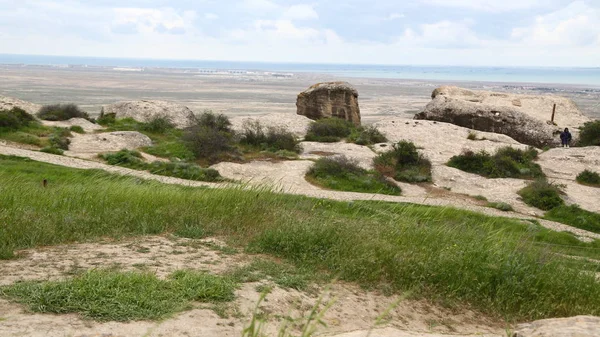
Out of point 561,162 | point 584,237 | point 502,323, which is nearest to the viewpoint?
point 502,323

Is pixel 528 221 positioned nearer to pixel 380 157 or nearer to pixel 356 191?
pixel 356 191

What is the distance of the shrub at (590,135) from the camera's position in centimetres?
3609

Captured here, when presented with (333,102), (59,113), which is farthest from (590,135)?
(59,113)

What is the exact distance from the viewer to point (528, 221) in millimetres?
19812

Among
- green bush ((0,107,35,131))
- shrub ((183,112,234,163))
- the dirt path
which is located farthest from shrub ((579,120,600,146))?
green bush ((0,107,35,131))

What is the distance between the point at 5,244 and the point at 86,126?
2741cm

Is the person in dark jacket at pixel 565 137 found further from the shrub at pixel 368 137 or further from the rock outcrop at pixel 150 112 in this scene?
the rock outcrop at pixel 150 112

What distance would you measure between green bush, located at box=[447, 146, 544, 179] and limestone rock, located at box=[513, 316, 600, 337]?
21779 millimetres

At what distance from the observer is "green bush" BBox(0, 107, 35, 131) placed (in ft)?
94.1

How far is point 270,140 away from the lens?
31562 millimetres

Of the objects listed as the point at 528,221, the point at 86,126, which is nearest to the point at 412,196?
the point at 528,221

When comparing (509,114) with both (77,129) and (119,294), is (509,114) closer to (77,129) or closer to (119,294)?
(77,129)

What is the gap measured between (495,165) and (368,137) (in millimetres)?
8790

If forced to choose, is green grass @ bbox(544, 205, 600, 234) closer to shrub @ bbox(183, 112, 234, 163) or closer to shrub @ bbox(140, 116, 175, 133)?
shrub @ bbox(183, 112, 234, 163)
